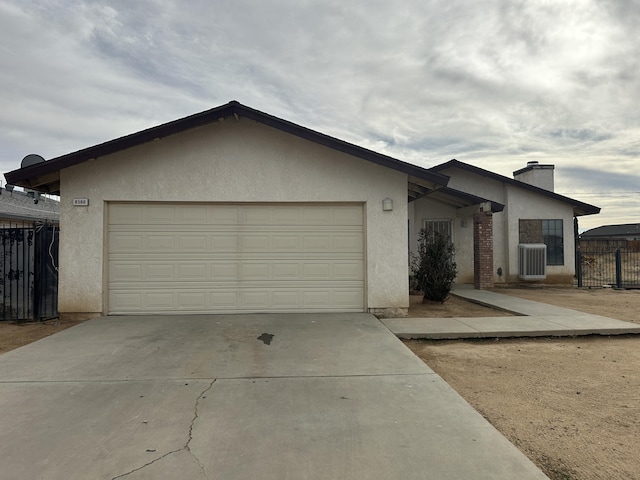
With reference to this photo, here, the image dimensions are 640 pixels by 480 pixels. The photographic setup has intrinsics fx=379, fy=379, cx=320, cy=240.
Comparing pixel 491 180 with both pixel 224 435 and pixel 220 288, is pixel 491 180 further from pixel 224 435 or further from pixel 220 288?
pixel 224 435

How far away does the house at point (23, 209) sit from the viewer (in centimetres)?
1257

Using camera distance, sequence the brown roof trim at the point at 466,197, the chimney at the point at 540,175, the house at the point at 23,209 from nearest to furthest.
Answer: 1. the brown roof trim at the point at 466,197
2. the house at the point at 23,209
3. the chimney at the point at 540,175

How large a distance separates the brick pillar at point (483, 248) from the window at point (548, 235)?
306 centimetres

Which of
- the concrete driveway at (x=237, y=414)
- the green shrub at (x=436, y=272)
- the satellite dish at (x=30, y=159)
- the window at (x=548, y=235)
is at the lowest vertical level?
the concrete driveway at (x=237, y=414)

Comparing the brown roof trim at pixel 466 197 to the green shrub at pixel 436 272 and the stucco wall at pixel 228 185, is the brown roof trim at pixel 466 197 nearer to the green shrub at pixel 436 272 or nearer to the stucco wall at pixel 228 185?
the green shrub at pixel 436 272

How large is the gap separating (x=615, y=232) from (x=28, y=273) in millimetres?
68883

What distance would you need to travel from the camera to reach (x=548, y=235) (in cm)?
1530

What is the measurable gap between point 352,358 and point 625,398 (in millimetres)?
3124

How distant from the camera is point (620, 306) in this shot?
34.4 feet

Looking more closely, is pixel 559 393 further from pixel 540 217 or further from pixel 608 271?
pixel 608 271

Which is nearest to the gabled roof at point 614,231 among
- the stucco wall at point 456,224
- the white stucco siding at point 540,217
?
the white stucco siding at point 540,217

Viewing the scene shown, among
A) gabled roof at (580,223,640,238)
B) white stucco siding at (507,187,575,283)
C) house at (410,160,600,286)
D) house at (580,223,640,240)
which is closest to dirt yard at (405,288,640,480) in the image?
house at (410,160,600,286)

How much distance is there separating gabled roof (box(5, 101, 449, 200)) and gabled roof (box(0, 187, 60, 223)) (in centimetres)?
604

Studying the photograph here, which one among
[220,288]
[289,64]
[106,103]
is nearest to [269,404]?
[220,288]
